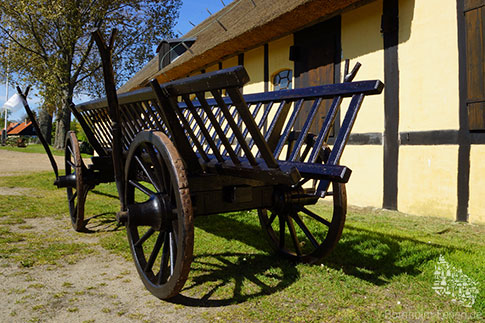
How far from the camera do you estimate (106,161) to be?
→ 156 inches

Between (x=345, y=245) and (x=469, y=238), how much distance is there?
1.50 metres

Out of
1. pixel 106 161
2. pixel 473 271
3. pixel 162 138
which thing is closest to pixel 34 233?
pixel 106 161

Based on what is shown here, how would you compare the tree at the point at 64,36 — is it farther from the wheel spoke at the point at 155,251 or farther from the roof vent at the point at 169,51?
the wheel spoke at the point at 155,251

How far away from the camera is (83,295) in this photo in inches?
85.7

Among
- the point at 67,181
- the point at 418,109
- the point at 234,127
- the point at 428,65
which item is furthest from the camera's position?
the point at 418,109

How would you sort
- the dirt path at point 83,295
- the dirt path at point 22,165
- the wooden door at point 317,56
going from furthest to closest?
the dirt path at point 22,165, the wooden door at point 317,56, the dirt path at point 83,295

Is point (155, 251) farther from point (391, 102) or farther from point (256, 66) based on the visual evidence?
point (256, 66)

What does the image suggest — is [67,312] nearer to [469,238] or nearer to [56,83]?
[469,238]

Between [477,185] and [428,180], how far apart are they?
1.90 ft

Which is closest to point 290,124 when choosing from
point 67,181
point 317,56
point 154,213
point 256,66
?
point 154,213

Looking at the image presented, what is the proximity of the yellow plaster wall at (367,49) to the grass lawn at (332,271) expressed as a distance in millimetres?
1954

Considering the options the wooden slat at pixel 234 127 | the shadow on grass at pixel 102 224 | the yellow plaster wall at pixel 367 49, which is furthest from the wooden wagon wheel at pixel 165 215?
the yellow plaster wall at pixel 367 49

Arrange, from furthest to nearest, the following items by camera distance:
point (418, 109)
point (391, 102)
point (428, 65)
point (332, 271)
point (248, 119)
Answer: point (391, 102) < point (418, 109) < point (428, 65) < point (332, 271) < point (248, 119)

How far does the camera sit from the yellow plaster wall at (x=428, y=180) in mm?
4488
